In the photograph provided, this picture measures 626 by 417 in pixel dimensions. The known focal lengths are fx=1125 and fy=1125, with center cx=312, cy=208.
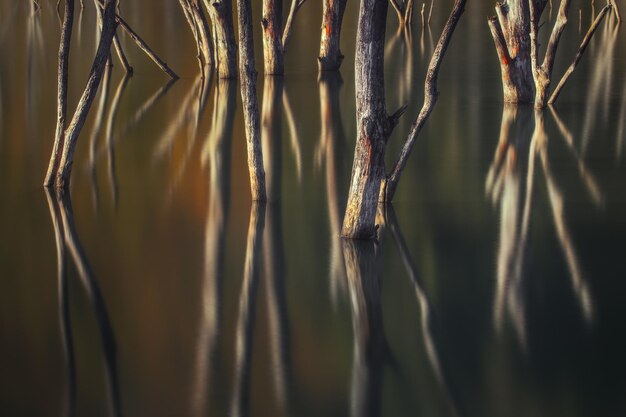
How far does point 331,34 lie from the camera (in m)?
18.5

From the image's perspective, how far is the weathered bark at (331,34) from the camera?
1783cm

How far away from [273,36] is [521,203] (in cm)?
864

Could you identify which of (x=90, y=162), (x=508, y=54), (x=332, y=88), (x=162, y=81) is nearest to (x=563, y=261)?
(x=90, y=162)

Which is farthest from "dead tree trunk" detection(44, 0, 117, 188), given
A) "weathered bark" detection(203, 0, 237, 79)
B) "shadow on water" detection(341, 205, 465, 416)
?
"weathered bark" detection(203, 0, 237, 79)

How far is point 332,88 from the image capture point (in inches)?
669

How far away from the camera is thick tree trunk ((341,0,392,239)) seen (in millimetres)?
7762

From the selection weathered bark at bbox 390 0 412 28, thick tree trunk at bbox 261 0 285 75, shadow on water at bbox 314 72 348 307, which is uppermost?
weathered bark at bbox 390 0 412 28

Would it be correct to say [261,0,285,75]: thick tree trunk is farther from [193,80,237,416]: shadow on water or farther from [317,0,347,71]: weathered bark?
[193,80,237,416]: shadow on water

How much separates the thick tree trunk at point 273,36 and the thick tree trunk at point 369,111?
31.2 ft

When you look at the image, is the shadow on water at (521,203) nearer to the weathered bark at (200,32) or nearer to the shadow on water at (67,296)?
the shadow on water at (67,296)

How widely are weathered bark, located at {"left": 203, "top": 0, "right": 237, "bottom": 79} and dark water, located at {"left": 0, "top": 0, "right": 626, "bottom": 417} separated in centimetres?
226

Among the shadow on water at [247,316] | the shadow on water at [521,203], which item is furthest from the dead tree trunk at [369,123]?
the shadow on water at [521,203]

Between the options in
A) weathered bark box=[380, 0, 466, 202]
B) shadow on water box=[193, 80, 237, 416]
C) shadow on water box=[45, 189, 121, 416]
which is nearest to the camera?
shadow on water box=[45, 189, 121, 416]

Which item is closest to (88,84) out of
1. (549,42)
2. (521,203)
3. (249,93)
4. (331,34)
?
(249,93)
